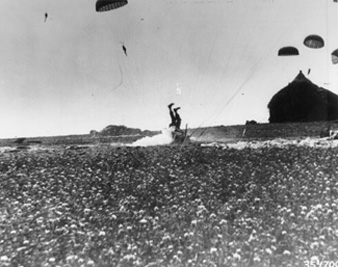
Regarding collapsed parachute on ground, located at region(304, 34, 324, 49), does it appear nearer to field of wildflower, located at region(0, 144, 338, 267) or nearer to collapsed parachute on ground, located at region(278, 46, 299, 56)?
collapsed parachute on ground, located at region(278, 46, 299, 56)

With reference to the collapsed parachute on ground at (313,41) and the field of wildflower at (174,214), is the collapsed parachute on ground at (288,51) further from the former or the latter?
the field of wildflower at (174,214)

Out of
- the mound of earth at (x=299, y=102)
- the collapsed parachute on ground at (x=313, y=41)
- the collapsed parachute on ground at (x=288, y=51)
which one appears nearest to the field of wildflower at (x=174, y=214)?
the collapsed parachute on ground at (x=313, y=41)

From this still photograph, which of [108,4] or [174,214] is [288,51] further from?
[174,214]

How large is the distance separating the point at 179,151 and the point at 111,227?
12035mm

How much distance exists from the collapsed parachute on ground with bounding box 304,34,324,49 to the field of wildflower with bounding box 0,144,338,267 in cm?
610

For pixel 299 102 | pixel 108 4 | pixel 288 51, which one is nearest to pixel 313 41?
pixel 288 51

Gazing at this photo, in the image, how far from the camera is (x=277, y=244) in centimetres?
988

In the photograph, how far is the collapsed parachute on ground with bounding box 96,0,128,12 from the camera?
61.0ft

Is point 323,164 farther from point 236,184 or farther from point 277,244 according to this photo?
point 277,244

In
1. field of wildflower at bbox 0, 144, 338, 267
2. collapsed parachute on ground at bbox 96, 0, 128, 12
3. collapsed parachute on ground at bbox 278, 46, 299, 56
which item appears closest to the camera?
field of wildflower at bbox 0, 144, 338, 267

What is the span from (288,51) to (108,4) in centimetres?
1109

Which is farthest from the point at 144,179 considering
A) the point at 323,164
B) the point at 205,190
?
the point at 323,164

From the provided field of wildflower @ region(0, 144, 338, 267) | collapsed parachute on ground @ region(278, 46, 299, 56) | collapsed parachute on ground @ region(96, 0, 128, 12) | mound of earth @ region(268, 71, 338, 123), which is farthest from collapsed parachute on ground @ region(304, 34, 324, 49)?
mound of earth @ region(268, 71, 338, 123)

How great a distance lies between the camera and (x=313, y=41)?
23000 mm
